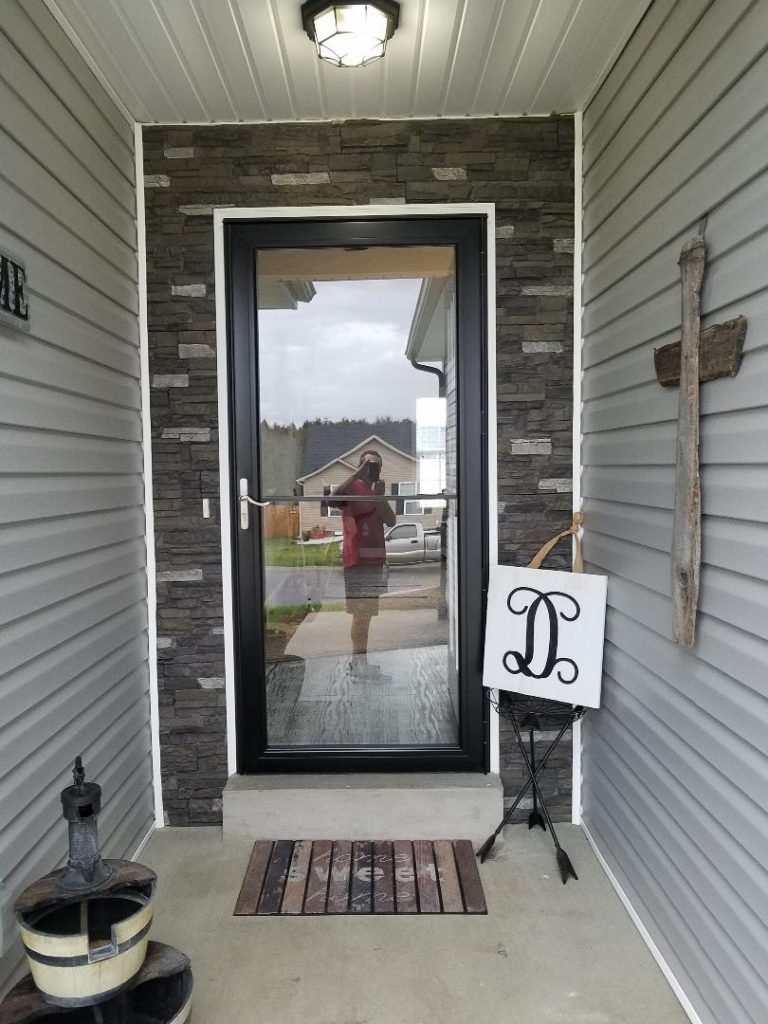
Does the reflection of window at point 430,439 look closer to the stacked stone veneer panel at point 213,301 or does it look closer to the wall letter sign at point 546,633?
the stacked stone veneer panel at point 213,301

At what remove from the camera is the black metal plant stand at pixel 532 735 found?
2.46m

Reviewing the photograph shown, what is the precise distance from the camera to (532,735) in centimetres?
259

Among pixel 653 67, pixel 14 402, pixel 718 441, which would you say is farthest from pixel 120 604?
pixel 653 67

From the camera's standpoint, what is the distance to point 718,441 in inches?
64.7

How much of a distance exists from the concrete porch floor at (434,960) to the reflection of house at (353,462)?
128 centimetres

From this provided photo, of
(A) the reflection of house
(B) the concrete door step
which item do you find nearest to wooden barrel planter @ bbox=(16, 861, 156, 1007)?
(B) the concrete door step

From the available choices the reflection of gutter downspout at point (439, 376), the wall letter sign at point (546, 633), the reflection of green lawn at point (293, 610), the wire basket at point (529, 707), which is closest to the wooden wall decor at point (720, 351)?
the wall letter sign at point (546, 633)

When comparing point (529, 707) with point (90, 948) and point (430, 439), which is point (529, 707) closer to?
point (430, 439)

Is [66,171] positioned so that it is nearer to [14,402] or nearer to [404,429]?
[14,402]

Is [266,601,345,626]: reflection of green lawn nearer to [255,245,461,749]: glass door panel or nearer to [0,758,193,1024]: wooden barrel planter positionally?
[255,245,461,749]: glass door panel

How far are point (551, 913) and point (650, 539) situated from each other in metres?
1.19

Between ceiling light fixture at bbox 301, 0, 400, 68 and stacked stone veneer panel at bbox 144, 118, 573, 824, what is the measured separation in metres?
0.54

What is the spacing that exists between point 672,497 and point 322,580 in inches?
53.6

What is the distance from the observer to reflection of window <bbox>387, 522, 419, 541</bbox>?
279 cm
